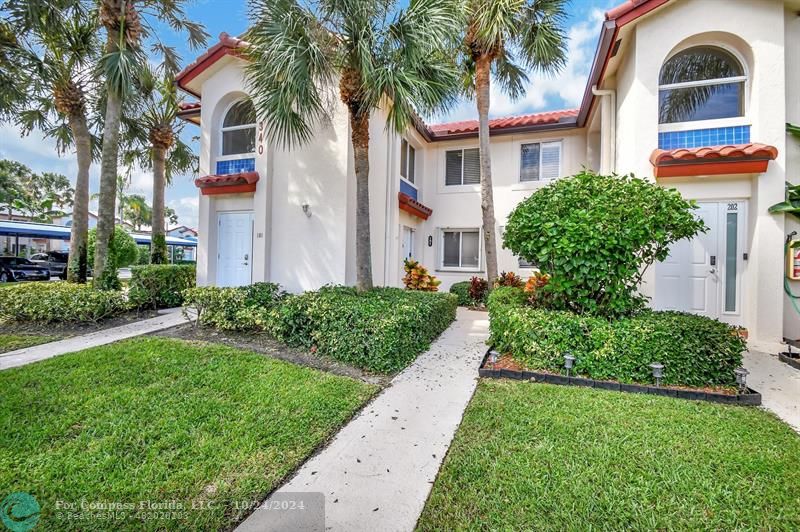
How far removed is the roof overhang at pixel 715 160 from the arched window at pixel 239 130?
1095 cm

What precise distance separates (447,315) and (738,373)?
17.9ft

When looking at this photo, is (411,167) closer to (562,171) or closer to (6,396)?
(562,171)

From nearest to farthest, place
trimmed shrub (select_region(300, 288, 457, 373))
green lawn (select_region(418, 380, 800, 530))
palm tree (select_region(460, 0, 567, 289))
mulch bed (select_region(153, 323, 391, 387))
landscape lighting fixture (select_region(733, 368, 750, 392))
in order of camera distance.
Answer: green lawn (select_region(418, 380, 800, 530))
landscape lighting fixture (select_region(733, 368, 750, 392))
mulch bed (select_region(153, 323, 391, 387))
trimmed shrub (select_region(300, 288, 457, 373))
palm tree (select_region(460, 0, 567, 289))

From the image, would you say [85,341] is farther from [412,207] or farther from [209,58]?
[412,207]

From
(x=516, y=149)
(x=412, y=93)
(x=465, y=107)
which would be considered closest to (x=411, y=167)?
(x=465, y=107)

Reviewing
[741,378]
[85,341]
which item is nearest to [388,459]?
[741,378]

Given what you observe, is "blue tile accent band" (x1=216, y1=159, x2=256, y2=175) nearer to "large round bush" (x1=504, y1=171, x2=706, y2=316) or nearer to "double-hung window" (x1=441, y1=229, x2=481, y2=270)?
"double-hung window" (x1=441, y1=229, x2=481, y2=270)

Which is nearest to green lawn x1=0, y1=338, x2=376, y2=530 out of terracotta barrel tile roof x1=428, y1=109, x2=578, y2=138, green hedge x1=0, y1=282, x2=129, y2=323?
green hedge x1=0, y1=282, x2=129, y2=323

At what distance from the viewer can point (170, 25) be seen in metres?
11.5

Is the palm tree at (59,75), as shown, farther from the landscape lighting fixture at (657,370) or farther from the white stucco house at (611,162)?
the landscape lighting fixture at (657,370)

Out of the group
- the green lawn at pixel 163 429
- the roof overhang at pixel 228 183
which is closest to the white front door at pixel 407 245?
the roof overhang at pixel 228 183

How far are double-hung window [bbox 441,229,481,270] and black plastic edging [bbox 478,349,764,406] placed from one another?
8816 millimetres

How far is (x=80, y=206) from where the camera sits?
37.4 ft

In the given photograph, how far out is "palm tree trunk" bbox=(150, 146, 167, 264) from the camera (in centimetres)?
1369
